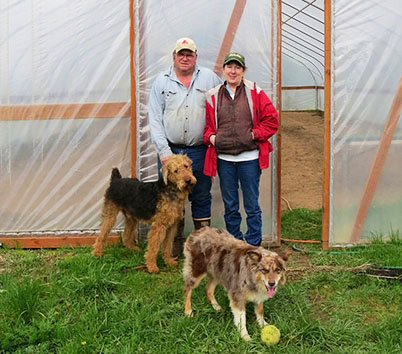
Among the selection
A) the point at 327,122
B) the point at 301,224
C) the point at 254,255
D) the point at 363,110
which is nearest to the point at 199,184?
the point at 327,122

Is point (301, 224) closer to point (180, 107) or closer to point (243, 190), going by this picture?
point (243, 190)

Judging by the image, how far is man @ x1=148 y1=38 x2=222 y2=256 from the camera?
480 cm

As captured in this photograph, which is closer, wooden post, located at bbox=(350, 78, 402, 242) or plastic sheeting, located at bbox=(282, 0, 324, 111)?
wooden post, located at bbox=(350, 78, 402, 242)

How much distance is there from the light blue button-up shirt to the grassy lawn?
4.40 feet

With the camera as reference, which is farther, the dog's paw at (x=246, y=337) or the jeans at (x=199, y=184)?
the jeans at (x=199, y=184)

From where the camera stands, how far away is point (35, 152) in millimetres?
5777

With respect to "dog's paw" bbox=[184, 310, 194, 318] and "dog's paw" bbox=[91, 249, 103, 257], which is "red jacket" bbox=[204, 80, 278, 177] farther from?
"dog's paw" bbox=[91, 249, 103, 257]

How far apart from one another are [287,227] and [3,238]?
12.0 feet

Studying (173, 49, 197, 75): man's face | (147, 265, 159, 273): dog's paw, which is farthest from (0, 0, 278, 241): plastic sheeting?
(147, 265, 159, 273): dog's paw

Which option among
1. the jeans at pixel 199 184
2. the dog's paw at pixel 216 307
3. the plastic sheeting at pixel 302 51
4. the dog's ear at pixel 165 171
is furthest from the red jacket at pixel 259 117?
the plastic sheeting at pixel 302 51

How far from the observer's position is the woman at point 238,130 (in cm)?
460

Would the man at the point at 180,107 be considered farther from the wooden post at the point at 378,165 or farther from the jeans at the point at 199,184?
the wooden post at the point at 378,165

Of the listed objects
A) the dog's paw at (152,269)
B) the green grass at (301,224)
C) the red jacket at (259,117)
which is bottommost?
the dog's paw at (152,269)

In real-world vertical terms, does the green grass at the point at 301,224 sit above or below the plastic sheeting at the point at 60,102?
below
